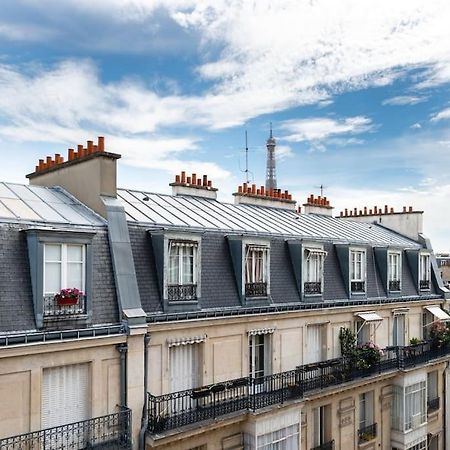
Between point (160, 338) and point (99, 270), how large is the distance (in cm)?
241

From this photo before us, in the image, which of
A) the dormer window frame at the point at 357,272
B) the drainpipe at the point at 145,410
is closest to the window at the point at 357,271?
the dormer window frame at the point at 357,272

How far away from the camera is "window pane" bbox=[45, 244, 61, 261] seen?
425 inches

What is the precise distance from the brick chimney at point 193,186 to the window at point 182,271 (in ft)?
19.6

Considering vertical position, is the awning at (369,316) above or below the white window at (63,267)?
below

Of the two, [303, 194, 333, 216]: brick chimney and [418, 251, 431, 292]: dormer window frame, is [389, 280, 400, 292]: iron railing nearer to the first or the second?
[418, 251, 431, 292]: dormer window frame

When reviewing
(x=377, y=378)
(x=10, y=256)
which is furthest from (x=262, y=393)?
(x=10, y=256)

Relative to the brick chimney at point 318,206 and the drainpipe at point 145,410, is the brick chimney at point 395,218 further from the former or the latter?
the drainpipe at point 145,410

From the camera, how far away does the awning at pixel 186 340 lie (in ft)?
42.2

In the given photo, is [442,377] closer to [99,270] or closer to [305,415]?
[305,415]

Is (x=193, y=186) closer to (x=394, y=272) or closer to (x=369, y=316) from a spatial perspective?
(x=369, y=316)

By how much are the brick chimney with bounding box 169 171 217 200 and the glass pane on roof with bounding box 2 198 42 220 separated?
24.8 ft

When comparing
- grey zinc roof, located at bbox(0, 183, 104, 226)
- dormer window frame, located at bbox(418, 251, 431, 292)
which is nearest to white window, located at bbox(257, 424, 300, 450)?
grey zinc roof, located at bbox(0, 183, 104, 226)

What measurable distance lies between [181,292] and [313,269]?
6.04 metres

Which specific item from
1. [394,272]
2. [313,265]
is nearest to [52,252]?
[313,265]
